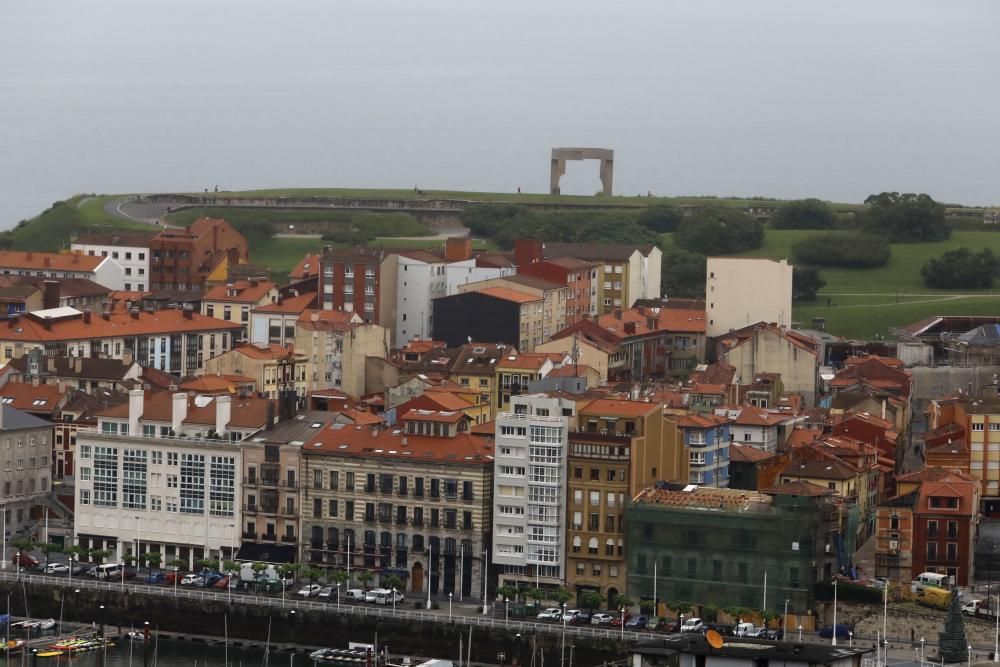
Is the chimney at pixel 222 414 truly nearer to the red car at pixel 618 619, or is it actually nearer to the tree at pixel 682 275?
the red car at pixel 618 619

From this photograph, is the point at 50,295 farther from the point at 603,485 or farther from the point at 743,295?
the point at 603,485

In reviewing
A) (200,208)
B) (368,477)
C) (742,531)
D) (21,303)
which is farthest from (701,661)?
(200,208)

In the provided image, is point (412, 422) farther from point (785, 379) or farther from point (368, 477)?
point (785, 379)

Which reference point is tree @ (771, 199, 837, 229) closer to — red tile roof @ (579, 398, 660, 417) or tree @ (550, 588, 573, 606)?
red tile roof @ (579, 398, 660, 417)

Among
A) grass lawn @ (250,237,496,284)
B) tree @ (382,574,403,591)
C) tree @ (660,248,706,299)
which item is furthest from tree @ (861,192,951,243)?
tree @ (382,574,403,591)

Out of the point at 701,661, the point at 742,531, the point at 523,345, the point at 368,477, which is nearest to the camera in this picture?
the point at 701,661

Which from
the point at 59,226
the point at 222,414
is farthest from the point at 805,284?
the point at 222,414
